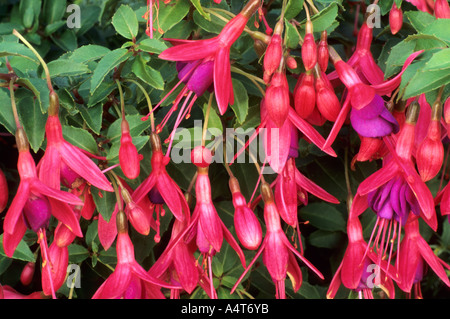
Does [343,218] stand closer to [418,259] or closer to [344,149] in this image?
[344,149]

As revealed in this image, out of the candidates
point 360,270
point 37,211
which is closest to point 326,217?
point 360,270

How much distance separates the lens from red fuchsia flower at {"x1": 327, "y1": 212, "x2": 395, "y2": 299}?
0.79 metres

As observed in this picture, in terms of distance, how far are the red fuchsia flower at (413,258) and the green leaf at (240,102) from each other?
10.7 inches

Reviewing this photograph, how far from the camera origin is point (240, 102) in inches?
30.2

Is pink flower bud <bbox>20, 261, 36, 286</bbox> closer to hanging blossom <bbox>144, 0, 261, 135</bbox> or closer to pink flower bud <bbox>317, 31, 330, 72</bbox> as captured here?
hanging blossom <bbox>144, 0, 261, 135</bbox>

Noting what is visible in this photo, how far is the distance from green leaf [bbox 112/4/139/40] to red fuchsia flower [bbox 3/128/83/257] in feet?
0.70

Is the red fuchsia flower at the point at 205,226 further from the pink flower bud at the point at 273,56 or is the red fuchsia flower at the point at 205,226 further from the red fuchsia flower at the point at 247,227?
the pink flower bud at the point at 273,56

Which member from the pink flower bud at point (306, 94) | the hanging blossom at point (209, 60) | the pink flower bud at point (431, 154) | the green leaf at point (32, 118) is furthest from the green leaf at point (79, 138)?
the pink flower bud at point (431, 154)

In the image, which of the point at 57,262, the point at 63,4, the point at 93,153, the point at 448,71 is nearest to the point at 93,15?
the point at 63,4

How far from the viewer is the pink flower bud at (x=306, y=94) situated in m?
0.67

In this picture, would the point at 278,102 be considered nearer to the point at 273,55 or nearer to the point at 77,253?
the point at 273,55

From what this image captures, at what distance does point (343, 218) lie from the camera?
108cm

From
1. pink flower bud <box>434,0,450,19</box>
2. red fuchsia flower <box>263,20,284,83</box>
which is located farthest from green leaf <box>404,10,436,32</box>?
red fuchsia flower <box>263,20,284,83</box>
